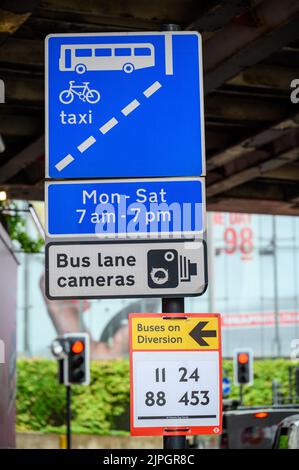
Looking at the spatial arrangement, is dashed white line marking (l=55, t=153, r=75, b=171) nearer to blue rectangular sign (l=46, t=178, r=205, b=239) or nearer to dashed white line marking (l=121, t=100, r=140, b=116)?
blue rectangular sign (l=46, t=178, r=205, b=239)

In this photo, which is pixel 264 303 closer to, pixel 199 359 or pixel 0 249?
pixel 0 249

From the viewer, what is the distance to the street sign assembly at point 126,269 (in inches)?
220

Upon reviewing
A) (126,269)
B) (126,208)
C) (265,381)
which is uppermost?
(265,381)

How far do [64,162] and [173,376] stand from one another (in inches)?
47.7

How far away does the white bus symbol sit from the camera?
5938mm

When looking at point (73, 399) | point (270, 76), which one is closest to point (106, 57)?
point (270, 76)

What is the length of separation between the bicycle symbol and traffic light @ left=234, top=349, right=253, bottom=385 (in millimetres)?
21657

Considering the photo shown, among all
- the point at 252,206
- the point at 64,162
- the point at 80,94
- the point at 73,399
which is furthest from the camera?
the point at 73,399

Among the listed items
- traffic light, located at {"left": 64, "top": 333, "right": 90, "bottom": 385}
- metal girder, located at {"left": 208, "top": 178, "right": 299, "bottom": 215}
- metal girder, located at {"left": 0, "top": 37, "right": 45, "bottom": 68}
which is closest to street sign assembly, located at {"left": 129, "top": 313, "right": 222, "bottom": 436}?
metal girder, located at {"left": 0, "top": 37, "right": 45, "bottom": 68}

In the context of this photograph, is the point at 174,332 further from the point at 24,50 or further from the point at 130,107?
the point at 24,50

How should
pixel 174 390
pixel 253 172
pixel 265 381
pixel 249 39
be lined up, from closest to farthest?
pixel 174 390, pixel 249 39, pixel 253 172, pixel 265 381

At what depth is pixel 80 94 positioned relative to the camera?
5.90m

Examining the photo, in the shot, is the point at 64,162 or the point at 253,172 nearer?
the point at 64,162

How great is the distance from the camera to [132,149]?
582cm
